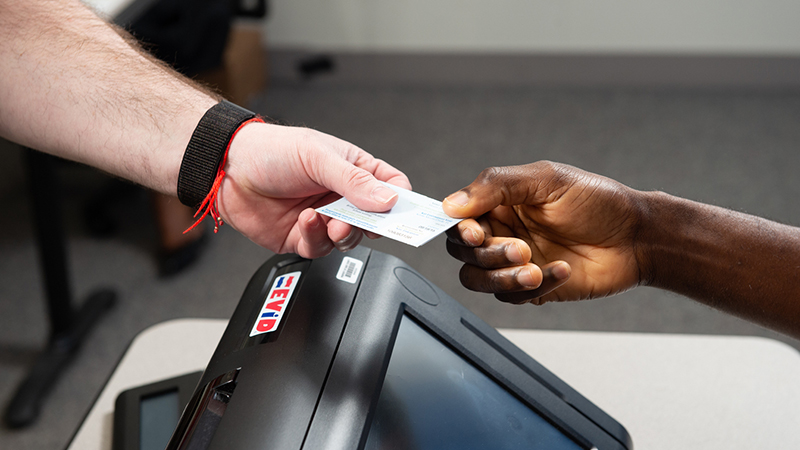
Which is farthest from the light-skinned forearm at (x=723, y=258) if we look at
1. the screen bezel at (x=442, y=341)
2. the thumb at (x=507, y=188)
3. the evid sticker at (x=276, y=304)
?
the evid sticker at (x=276, y=304)

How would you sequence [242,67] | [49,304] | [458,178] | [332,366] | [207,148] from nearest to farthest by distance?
[332,366], [207,148], [49,304], [458,178], [242,67]

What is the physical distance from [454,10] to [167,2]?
1.51 meters

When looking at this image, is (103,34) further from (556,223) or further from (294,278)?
(556,223)

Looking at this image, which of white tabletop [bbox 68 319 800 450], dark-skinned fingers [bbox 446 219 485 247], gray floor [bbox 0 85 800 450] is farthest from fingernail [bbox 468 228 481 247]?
gray floor [bbox 0 85 800 450]

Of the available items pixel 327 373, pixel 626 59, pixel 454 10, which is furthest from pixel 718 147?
pixel 327 373

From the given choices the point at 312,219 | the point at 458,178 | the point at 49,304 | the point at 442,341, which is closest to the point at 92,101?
the point at 312,219

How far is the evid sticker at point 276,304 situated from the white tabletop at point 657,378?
275 mm

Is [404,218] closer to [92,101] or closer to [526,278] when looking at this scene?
[526,278]

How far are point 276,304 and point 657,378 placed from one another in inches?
21.1

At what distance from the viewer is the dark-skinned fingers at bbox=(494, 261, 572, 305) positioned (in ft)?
2.28

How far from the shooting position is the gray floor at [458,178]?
5.92 feet

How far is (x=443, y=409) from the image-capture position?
58 centimetres

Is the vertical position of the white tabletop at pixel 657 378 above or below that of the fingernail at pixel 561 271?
below

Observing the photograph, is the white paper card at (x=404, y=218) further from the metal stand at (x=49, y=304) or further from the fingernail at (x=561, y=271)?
the metal stand at (x=49, y=304)
